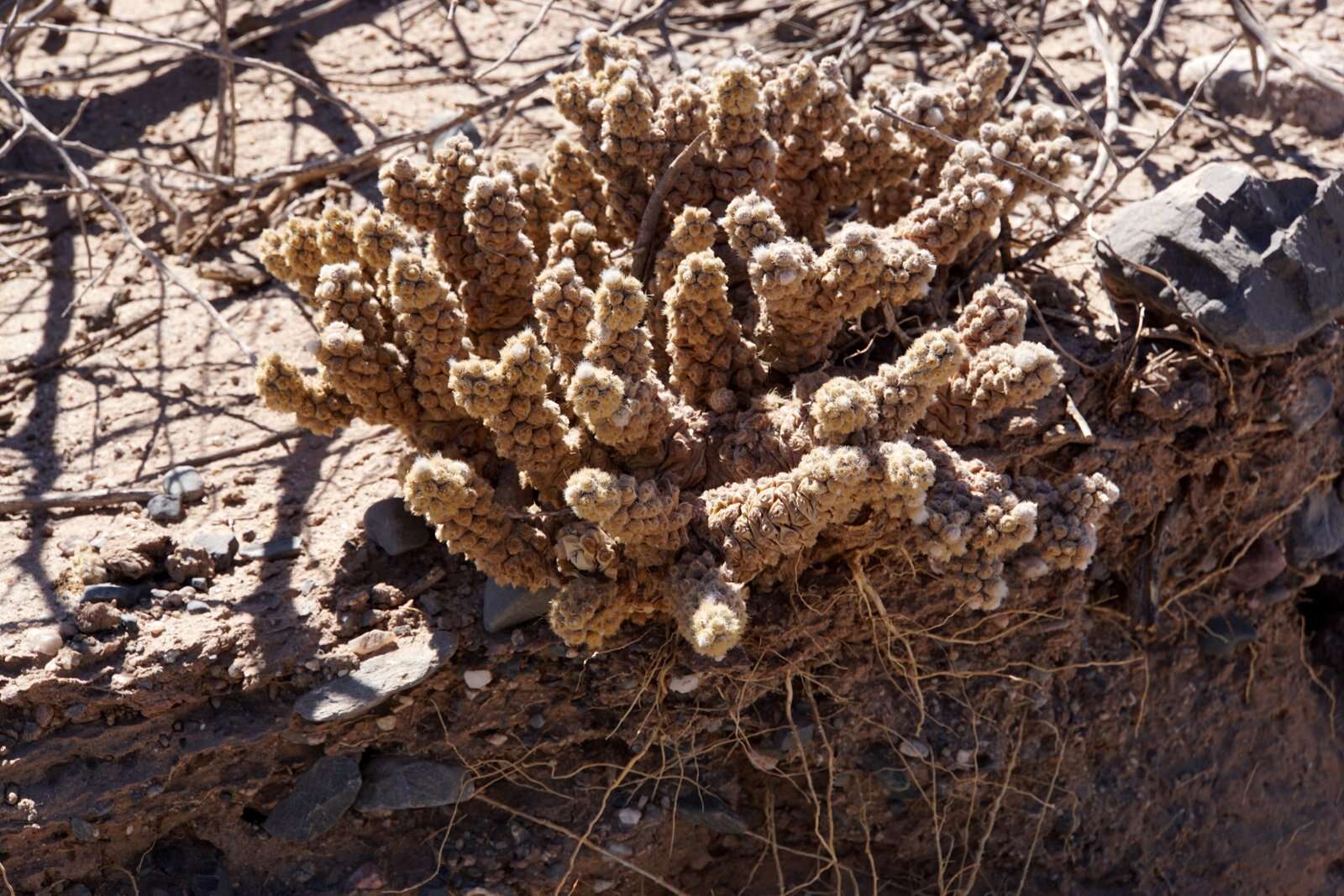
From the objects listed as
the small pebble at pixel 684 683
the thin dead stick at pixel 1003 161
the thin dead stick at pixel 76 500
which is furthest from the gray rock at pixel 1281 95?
the thin dead stick at pixel 76 500

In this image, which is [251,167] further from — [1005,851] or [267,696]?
[1005,851]

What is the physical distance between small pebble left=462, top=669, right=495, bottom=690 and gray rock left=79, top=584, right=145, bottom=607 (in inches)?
29.1

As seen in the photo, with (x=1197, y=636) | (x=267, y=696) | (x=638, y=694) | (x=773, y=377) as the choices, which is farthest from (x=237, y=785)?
(x=1197, y=636)

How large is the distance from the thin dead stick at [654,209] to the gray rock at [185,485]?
118cm

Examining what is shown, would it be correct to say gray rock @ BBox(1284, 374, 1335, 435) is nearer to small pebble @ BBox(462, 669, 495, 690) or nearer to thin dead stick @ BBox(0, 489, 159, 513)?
small pebble @ BBox(462, 669, 495, 690)

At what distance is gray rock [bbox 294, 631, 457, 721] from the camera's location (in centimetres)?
247

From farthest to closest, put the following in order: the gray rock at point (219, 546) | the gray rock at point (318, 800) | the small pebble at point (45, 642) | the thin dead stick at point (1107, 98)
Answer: the thin dead stick at point (1107, 98)
the gray rock at point (219, 546)
the gray rock at point (318, 800)
the small pebble at point (45, 642)

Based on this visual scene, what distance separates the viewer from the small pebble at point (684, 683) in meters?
2.67

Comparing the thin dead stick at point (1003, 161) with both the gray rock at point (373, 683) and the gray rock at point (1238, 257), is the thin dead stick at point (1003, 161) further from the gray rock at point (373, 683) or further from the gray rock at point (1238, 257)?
the gray rock at point (373, 683)

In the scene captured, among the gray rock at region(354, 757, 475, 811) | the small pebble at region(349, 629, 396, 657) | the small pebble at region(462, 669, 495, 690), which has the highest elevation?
the small pebble at region(349, 629, 396, 657)

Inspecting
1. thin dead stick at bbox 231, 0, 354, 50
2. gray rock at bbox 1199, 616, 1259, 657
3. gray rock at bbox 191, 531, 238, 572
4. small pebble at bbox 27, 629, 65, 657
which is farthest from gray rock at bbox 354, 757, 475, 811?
thin dead stick at bbox 231, 0, 354, 50

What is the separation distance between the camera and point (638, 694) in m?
2.64

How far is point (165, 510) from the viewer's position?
2754 millimetres

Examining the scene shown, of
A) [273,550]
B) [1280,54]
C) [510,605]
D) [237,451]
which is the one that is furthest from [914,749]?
[1280,54]
